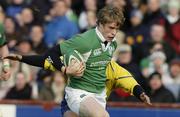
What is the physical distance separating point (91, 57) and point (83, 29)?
19.9 feet

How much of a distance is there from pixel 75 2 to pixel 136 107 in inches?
162

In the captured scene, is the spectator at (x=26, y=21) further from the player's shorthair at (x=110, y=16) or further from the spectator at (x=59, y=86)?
the player's shorthair at (x=110, y=16)

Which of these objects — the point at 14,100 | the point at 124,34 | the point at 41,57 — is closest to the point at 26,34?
the point at 124,34

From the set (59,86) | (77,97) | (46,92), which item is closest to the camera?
(77,97)

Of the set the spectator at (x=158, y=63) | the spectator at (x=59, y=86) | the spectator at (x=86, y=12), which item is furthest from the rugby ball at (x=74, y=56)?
the spectator at (x=86, y=12)

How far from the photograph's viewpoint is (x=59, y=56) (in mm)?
8859

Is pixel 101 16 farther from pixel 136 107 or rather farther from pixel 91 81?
pixel 136 107

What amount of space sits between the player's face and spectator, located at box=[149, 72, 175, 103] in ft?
13.9

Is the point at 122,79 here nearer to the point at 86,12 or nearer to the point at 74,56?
the point at 74,56

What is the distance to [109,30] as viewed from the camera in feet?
28.4

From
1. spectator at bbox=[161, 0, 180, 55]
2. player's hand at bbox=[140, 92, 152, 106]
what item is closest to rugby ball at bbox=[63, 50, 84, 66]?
player's hand at bbox=[140, 92, 152, 106]

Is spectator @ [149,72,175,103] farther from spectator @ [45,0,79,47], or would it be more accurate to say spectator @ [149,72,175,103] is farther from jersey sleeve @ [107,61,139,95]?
jersey sleeve @ [107,61,139,95]

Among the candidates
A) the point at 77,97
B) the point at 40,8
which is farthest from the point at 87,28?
the point at 77,97

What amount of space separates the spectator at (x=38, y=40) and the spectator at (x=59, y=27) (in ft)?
0.45
